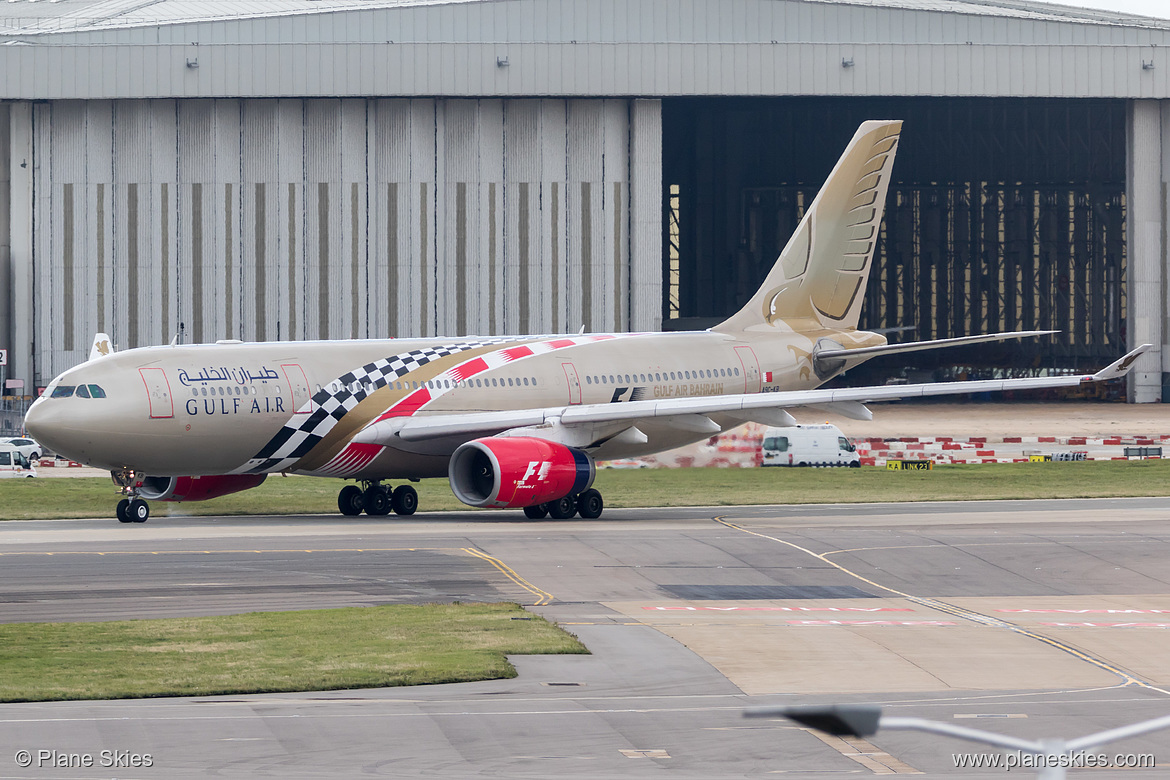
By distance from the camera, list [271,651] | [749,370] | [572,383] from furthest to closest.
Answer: [749,370]
[572,383]
[271,651]

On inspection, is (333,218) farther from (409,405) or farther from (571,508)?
(571,508)

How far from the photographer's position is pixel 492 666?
61.9 feet

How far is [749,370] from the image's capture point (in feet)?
149

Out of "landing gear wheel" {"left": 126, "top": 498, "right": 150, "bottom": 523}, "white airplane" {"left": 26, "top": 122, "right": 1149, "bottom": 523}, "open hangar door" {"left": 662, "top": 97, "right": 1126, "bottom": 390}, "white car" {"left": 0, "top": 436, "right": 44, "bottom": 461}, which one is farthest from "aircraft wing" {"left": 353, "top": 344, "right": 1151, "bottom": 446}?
"open hangar door" {"left": 662, "top": 97, "right": 1126, "bottom": 390}

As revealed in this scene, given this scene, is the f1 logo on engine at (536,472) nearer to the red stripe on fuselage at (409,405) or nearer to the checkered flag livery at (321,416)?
the red stripe on fuselage at (409,405)

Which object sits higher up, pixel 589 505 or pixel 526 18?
pixel 526 18

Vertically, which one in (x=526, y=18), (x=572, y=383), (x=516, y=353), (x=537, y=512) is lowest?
(x=537, y=512)

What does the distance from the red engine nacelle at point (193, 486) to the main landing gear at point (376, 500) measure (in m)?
2.31

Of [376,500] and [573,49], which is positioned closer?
[376,500]

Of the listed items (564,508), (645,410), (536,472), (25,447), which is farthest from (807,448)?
(25,447)

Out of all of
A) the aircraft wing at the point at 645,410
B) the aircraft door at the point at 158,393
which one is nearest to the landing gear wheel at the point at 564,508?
the aircraft wing at the point at 645,410

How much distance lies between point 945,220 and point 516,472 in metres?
73.1

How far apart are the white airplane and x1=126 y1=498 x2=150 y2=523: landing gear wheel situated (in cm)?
5

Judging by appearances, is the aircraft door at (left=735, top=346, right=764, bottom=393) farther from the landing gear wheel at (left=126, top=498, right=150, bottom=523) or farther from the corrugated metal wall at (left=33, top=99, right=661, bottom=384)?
the corrugated metal wall at (left=33, top=99, right=661, bottom=384)
